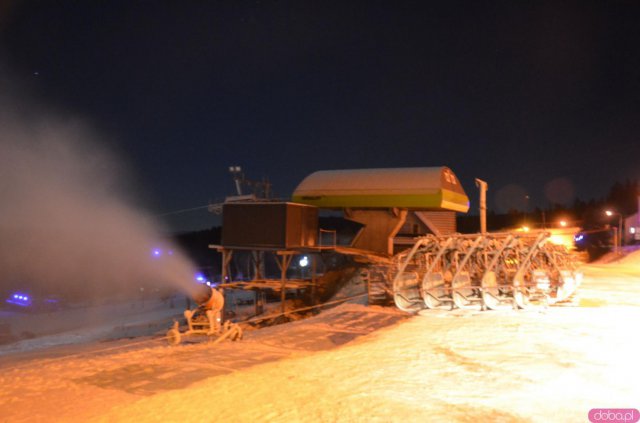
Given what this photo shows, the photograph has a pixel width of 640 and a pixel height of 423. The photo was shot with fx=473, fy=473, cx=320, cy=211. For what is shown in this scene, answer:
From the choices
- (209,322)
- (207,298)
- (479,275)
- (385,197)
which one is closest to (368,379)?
(207,298)

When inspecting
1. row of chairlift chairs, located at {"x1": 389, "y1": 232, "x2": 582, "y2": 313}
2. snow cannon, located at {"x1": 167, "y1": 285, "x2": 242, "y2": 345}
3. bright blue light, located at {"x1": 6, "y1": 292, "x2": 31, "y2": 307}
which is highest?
row of chairlift chairs, located at {"x1": 389, "y1": 232, "x2": 582, "y2": 313}

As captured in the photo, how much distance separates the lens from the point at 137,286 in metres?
67.1

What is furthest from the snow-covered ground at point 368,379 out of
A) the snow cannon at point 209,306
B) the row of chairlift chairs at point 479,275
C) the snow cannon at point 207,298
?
the row of chairlift chairs at point 479,275

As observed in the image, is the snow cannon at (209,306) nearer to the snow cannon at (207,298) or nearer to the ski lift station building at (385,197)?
the snow cannon at (207,298)

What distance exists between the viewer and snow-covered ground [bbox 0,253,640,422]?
6043 mm

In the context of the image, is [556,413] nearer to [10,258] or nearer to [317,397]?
[317,397]

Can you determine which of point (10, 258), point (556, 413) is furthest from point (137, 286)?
point (556, 413)

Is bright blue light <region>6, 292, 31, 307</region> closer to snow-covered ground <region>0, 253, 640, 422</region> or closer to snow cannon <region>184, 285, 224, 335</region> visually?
snow cannon <region>184, 285, 224, 335</region>

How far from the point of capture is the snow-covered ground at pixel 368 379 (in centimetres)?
604

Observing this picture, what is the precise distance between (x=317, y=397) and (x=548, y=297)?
494 inches

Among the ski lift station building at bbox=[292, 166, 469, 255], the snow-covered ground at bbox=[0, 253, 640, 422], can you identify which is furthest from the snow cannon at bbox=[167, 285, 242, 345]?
the ski lift station building at bbox=[292, 166, 469, 255]

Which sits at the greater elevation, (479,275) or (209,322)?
(479,275)

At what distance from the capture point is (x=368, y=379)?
24.8 feet

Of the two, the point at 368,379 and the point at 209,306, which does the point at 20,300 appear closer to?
the point at 209,306
